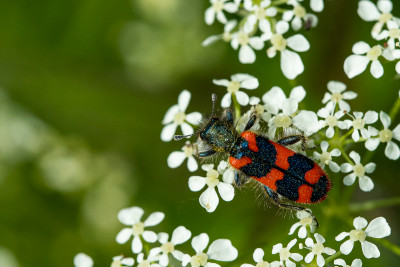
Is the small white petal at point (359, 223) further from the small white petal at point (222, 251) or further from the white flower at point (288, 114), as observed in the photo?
the small white petal at point (222, 251)

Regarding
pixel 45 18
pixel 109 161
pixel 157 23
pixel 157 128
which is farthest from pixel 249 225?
pixel 45 18

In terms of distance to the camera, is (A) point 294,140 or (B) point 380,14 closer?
(A) point 294,140

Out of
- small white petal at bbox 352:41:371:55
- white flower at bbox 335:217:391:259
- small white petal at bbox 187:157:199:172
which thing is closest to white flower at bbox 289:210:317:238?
white flower at bbox 335:217:391:259

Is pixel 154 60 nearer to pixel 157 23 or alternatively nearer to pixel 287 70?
pixel 157 23

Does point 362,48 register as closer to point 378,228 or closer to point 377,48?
point 377,48

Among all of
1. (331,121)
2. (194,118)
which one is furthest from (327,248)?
(194,118)

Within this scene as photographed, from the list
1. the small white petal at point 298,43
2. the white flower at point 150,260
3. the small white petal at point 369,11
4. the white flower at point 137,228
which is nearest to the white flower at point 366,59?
the small white petal at point 369,11
